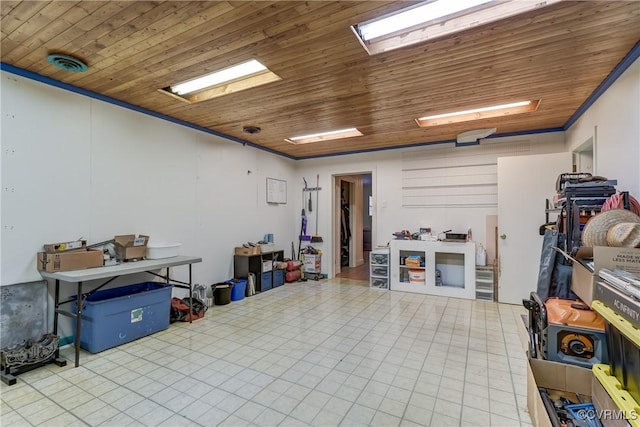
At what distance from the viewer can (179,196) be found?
4316 mm

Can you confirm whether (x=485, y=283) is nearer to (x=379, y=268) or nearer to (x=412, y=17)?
(x=379, y=268)

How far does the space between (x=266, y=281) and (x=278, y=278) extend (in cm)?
37

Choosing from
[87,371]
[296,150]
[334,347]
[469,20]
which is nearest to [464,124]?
[469,20]

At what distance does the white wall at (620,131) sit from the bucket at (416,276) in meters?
2.85

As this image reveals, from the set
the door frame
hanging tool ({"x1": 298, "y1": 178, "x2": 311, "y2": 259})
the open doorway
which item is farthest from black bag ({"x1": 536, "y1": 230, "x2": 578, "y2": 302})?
the open doorway

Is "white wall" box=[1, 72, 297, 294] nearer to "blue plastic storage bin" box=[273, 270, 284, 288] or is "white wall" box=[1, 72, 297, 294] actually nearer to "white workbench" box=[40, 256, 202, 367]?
"white workbench" box=[40, 256, 202, 367]

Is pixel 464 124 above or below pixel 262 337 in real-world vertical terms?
above

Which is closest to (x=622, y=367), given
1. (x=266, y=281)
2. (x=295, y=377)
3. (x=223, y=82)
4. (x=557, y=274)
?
(x=557, y=274)

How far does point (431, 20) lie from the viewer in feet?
7.03

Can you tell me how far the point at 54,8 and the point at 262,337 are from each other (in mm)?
3316

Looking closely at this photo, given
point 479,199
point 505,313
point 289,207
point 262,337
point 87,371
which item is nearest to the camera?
point 87,371

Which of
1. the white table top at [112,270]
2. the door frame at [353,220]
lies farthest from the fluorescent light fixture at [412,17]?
the door frame at [353,220]

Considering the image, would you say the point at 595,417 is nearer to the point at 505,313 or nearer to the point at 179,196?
the point at 505,313

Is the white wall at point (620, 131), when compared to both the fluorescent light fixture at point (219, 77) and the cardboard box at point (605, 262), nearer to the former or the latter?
the cardboard box at point (605, 262)
